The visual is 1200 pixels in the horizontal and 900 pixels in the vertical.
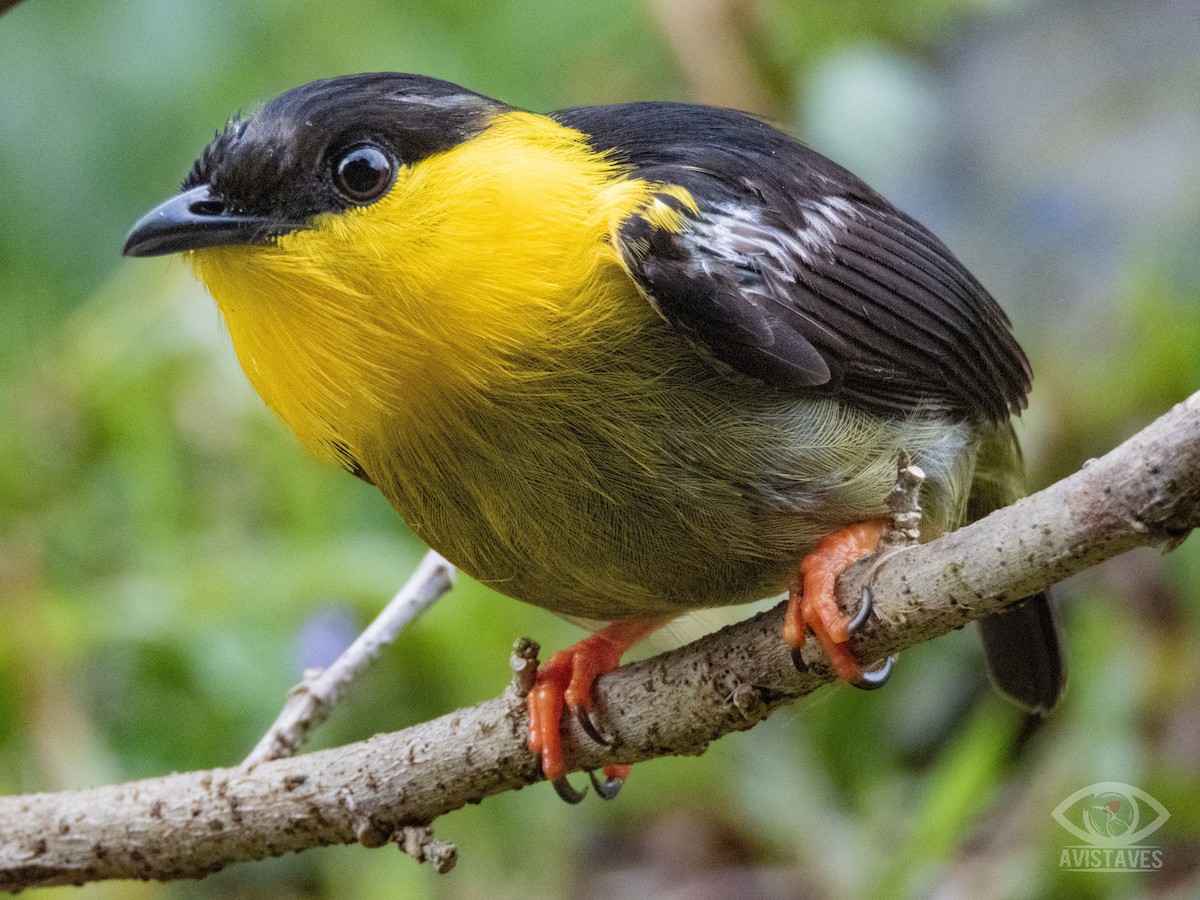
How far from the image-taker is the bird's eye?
2.66m

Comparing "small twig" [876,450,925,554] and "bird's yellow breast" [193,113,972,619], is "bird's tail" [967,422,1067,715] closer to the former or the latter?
"bird's yellow breast" [193,113,972,619]

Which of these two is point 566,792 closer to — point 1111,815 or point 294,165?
point 294,165

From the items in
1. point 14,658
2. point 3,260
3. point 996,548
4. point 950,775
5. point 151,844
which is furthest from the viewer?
point 3,260

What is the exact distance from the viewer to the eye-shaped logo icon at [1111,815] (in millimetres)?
3938

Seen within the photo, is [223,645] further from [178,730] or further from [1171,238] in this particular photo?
[1171,238]

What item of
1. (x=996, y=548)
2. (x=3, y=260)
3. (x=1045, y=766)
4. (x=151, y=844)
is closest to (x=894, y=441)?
(x=996, y=548)

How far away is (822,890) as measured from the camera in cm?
459

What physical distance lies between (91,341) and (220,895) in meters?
1.98

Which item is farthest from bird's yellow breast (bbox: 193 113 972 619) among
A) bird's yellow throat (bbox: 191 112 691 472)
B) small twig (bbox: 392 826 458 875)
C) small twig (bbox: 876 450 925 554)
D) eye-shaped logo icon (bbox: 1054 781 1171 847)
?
eye-shaped logo icon (bbox: 1054 781 1171 847)

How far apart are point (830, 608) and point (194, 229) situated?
1354mm
